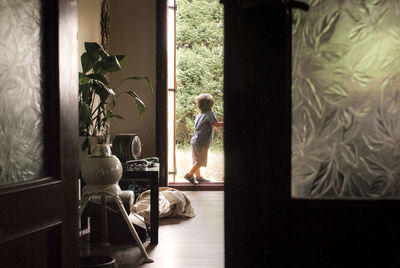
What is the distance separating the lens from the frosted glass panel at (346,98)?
3.78 feet

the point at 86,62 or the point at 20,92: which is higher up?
the point at 86,62

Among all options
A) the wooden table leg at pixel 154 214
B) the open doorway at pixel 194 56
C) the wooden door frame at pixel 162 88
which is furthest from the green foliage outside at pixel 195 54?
the wooden table leg at pixel 154 214

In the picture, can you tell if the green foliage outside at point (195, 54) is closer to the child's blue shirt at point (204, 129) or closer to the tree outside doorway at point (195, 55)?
the tree outside doorway at point (195, 55)

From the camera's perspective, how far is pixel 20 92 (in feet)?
4.58

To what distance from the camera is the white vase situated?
8.51 ft

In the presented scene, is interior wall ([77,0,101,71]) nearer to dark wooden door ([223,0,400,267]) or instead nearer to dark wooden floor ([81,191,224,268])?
dark wooden floor ([81,191,224,268])

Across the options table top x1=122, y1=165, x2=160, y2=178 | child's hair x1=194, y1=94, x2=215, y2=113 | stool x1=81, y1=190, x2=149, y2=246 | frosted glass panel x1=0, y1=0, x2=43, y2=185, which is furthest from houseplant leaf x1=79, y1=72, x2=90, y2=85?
child's hair x1=194, y1=94, x2=215, y2=113

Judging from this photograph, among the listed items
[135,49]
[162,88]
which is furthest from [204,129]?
[135,49]

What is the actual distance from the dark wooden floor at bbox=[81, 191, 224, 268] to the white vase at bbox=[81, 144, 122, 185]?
591 millimetres

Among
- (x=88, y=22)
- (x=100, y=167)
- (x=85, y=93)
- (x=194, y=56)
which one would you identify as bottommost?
(x=100, y=167)

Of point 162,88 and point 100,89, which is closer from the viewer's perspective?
point 100,89

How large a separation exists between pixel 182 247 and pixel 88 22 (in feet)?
7.16

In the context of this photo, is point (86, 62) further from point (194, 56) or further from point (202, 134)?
point (194, 56)

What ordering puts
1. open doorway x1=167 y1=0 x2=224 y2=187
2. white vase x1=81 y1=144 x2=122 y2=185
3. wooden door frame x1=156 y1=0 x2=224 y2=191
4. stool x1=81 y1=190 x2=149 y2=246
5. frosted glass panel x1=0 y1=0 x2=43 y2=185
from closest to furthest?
frosted glass panel x1=0 y1=0 x2=43 y2=185, white vase x1=81 y1=144 x2=122 y2=185, stool x1=81 y1=190 x2=149 y2=246, wooden door frame x1=156 y1=0 x2=224 y2=191, open doorway x1=167 y1=0 x2=224 y2=187
